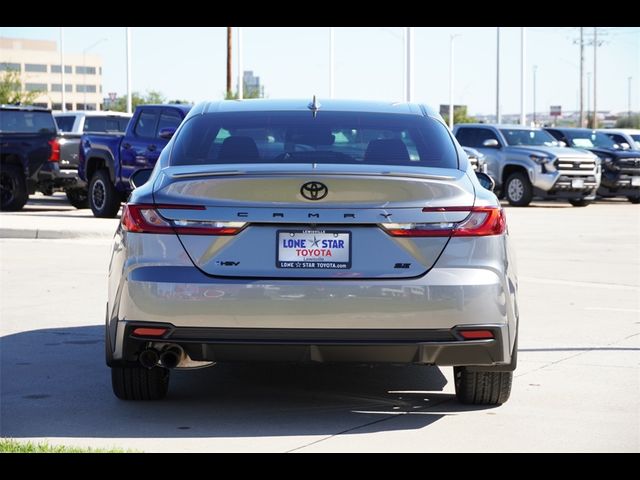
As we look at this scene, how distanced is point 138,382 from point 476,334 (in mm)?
1934

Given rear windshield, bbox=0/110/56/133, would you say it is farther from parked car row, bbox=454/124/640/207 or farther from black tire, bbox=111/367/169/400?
black tire, bbox=111/367/169/400

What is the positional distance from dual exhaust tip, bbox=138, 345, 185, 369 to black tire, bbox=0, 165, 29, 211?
17.2 meters

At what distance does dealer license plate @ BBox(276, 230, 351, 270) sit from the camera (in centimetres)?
609

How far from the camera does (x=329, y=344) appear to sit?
6074 mm

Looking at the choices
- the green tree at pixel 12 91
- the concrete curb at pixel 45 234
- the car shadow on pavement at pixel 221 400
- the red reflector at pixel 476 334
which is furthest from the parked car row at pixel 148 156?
the green tree at pixel 12 91

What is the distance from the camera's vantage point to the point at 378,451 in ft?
19.2

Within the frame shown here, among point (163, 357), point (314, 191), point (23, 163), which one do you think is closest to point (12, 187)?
point (23, 163)

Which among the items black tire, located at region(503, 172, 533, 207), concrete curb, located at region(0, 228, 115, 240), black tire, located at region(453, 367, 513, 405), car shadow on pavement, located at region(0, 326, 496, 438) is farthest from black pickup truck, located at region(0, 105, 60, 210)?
black tire, located at region(453, 367, 513, 405)

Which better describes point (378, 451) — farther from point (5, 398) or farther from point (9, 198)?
point (9, 198)

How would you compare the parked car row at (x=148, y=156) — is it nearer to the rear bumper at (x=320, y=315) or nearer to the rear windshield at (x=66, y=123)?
the rear windshield at (x=66, y=123)

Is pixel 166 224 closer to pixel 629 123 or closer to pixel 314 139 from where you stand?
pixel 314 139

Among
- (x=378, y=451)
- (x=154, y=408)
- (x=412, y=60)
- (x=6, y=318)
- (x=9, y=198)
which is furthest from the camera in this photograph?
(x=412, y=60)
